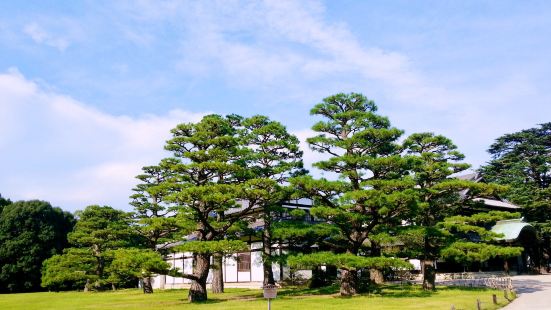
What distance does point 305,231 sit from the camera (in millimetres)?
20359

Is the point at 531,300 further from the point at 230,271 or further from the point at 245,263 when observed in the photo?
the point at 230,271

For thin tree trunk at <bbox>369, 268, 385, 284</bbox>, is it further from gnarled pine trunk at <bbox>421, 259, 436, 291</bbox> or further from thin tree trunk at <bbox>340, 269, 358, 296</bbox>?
thin tree trunk at <bbox>340, 269, 358, 296</bbox>

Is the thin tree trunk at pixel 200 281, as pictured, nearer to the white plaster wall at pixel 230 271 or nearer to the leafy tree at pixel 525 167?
the white plaster wall at pixel 230 271

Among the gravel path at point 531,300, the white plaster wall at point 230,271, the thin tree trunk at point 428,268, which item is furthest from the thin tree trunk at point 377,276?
the white plaster wall at point 230,271

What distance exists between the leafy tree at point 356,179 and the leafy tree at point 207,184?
294cm

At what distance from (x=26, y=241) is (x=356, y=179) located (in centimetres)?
3573

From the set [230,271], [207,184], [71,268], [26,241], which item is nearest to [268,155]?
[207,184]

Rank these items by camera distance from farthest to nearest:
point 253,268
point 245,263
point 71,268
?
point 71,268
point 245,263
point 253,268

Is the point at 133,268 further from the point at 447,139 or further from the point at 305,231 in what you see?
the point at 447,139

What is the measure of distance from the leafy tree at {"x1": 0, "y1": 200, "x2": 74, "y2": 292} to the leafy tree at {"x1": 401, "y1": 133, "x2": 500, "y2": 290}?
118 ft

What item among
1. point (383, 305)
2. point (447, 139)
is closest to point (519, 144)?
point (447, 139)

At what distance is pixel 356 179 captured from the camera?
828 inches

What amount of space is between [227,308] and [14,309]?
38.7ft

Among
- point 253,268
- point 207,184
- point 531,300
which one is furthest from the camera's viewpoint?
point 253,268
